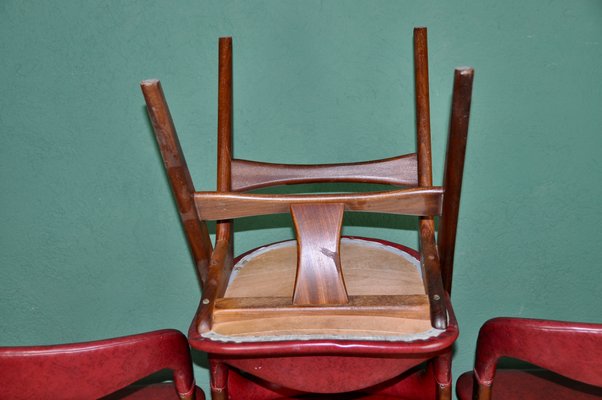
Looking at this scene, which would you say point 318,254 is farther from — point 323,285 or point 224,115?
point 224,115

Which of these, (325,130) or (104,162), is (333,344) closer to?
(325,130)

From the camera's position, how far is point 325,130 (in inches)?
50.9

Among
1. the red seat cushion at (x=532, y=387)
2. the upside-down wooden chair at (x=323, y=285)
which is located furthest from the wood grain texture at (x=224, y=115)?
the red seat cushion at (x=532, y=387)

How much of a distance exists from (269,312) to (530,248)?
79cm

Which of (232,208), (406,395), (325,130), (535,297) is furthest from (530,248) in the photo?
(232,208)

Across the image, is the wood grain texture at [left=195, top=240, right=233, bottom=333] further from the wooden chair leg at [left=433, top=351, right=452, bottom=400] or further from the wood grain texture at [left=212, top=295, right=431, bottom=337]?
the wooden chair leg at [left=433, top=351, right=452, bottom=400]

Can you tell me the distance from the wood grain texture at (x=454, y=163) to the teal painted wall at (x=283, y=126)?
26 cm

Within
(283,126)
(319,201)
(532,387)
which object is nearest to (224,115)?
(283,126)

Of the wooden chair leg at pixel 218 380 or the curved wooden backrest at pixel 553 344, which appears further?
the wooden chair leg at pixel 218 380

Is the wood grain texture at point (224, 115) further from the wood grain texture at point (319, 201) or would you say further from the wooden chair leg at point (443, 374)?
the wooden chair leg at point (443, 374)

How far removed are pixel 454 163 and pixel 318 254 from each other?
0.26 m

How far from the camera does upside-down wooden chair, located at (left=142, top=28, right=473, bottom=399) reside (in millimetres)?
886

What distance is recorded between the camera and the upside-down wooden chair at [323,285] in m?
0.89

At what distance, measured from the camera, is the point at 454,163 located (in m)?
0.94
